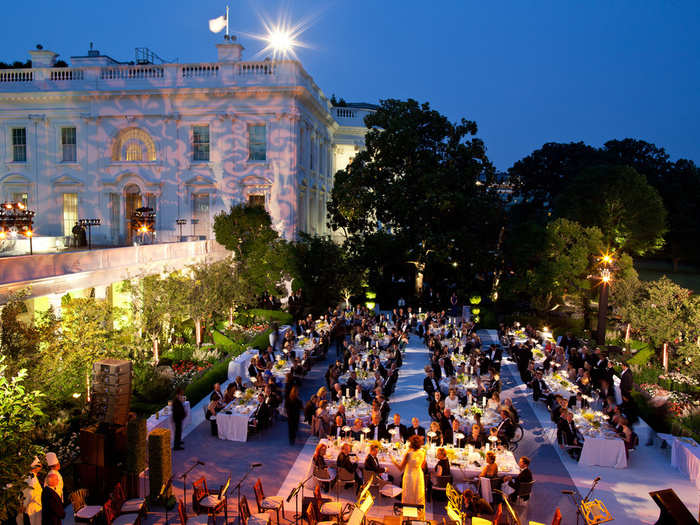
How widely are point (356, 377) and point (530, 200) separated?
53998 millimetres

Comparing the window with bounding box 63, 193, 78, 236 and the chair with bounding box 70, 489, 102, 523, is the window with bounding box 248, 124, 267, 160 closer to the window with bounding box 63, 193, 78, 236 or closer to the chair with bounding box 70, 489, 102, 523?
the window with bounding box 63, 193, 78, 236

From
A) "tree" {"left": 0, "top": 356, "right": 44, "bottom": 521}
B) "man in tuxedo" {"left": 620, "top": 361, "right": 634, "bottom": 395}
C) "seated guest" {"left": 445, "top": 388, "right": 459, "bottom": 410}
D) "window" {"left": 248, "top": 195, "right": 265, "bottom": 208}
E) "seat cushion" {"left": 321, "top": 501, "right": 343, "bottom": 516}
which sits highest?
"window" {"left": 248, "top": 195, "right": 265, "bottom": 208}

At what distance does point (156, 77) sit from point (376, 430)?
28783 millimetres

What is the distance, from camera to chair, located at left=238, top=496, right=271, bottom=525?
9133mm

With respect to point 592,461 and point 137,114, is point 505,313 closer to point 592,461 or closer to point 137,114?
point 592,461

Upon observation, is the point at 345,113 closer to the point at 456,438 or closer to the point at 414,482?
the point at 456,438

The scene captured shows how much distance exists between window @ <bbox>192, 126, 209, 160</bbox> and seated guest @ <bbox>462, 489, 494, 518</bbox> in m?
28.4

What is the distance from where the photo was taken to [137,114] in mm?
32844

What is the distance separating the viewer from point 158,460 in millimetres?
10344

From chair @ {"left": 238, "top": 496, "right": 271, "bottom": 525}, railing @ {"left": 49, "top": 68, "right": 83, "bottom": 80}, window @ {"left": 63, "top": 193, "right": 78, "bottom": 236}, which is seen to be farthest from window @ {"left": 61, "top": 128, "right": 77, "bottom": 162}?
chair @ {"left": 238, "top": 496, "right": 271, "bottom": 525}

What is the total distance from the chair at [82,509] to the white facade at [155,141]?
23797 millimetres

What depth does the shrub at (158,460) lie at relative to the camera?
33.7ft

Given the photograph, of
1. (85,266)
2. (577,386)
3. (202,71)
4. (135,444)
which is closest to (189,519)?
(135,444)

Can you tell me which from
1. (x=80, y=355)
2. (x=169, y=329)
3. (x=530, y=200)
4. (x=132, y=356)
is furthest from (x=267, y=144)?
(x=530, y=200)
